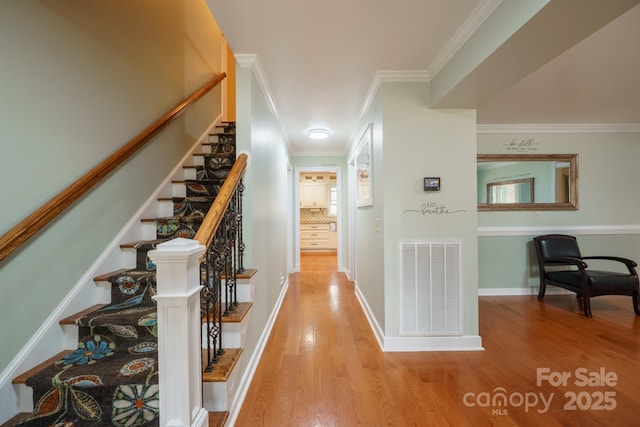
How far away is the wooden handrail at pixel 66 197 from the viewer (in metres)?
1.17

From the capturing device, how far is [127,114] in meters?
2.01

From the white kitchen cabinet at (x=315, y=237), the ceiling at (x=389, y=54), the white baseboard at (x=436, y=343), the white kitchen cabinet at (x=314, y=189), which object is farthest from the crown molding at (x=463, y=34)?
the white kitchen cabinet at (x=315, y=237)

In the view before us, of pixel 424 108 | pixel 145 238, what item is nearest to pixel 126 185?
pixel 145 238

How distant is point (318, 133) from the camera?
364 centimetres

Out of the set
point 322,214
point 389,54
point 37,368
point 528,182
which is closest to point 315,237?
point 322,214

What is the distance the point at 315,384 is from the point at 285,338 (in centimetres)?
71

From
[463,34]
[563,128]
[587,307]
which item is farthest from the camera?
[563,128]

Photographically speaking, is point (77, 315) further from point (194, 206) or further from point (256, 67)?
point (256, 67)

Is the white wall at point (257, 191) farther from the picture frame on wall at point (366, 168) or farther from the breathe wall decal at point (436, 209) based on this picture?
the breathe wall decal at point (436, 209)

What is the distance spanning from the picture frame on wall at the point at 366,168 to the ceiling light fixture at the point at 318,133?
22.6 inches

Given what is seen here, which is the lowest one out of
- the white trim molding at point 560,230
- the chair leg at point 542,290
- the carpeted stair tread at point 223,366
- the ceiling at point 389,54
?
the chair leg at point 542,290

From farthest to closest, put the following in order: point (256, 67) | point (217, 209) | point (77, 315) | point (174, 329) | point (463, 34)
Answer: point (256, 67), point (463, 34), point (77, 315), point (217, 209), point (174, 329)

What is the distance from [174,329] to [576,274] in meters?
4.16

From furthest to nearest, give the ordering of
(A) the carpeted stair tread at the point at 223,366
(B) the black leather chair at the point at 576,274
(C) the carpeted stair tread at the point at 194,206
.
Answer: (B) the black leather chair at the point at 576,274 → (C) the carpeted stair tread at the point at 194,206 → (A) the carpeted stair tread at the point at 223,366
